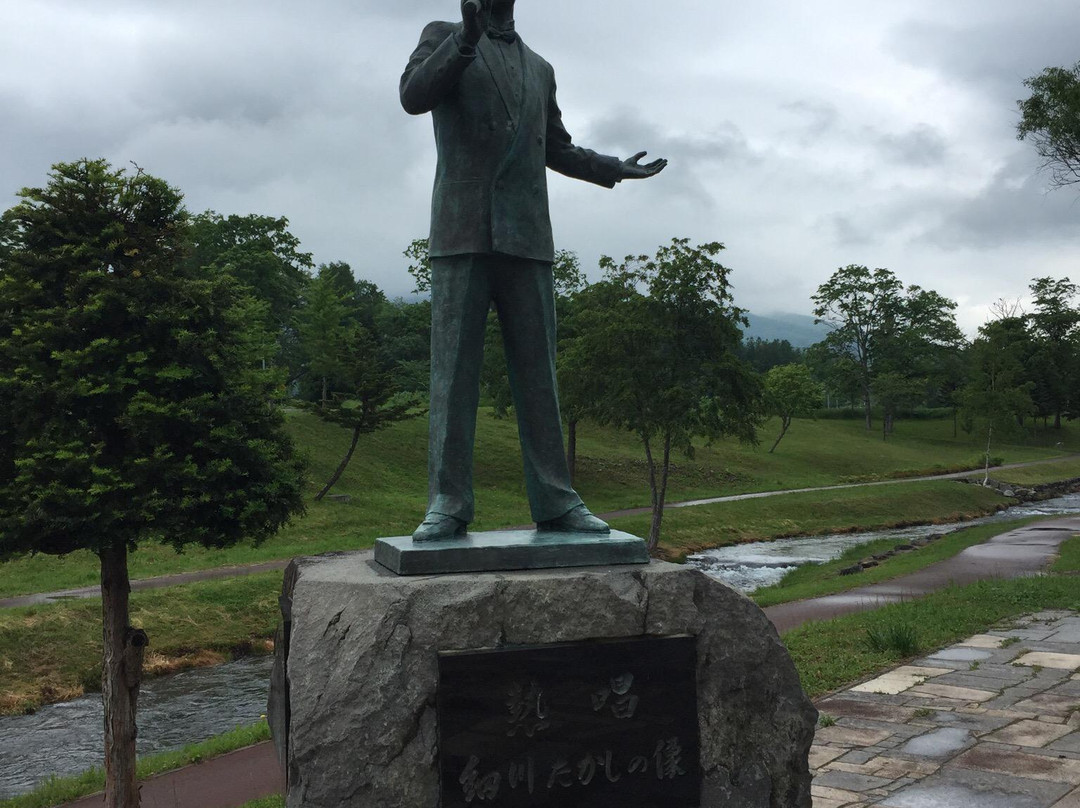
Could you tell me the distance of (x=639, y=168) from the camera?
5.34 meters

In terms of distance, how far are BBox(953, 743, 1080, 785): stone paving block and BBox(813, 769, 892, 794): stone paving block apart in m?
0.64

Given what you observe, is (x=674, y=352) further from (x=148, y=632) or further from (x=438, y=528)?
(x=438, y=528)

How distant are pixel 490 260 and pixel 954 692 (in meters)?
5.84

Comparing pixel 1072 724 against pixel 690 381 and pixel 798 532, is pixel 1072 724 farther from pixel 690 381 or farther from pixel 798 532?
pixel 798 532

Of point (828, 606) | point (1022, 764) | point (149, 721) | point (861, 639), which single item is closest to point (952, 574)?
point (828, 606)

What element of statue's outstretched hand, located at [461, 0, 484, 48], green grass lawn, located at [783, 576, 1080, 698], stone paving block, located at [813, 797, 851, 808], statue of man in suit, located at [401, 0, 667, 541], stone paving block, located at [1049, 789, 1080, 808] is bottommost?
green grass lawn, located at [783, 576, 1080, 698]

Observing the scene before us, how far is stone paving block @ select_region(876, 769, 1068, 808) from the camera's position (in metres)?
5.59

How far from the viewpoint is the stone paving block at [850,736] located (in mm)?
6965

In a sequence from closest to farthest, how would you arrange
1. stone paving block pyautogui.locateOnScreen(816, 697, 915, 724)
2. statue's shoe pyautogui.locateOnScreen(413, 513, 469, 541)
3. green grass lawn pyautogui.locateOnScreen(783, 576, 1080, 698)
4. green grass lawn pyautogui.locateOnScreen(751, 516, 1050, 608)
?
statue's shoe pyautogui.locateOnScreen(413, 513, 469, 541) < stone paving block pyautogui.locateOnScreen(816, 697, 915, 724) < green grass lawn pyautogui.locateOnScreen(783, 576, 1080, 698) < green grass lawn pyautogui.locateOnScreen(751, 516, 1050, 608)

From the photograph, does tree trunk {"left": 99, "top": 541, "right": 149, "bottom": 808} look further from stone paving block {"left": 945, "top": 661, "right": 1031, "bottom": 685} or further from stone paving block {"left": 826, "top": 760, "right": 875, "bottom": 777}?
stone paving block {"left": 945, "top": 661, "right": 1031, "bottom": 685}

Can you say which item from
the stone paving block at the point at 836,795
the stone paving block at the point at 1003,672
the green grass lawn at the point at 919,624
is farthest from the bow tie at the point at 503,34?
the stone paving block at the point at 1003,672

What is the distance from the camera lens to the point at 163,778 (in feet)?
31.7

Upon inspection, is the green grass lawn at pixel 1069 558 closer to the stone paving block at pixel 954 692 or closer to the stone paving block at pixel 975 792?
the stone paving block at pixel 954 692

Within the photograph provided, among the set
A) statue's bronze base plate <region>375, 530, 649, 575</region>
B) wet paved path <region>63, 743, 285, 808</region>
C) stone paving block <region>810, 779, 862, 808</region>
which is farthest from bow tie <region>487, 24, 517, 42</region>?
wet paved path <region>63, 743, 285, 808</region>
